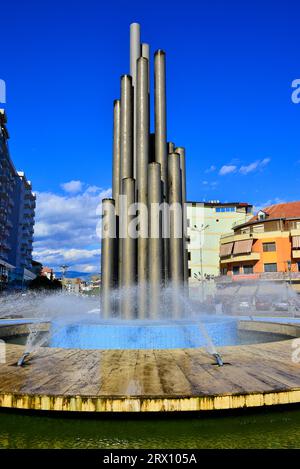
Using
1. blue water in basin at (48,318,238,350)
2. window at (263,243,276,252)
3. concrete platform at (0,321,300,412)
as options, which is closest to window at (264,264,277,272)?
window at (263,243,276,252)

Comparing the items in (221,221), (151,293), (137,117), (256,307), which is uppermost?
(221,221)

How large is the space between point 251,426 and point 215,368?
4.84ft

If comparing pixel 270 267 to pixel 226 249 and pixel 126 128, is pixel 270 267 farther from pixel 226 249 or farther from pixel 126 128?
pixel 126 128

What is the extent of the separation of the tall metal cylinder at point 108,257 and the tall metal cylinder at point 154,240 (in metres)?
1.47

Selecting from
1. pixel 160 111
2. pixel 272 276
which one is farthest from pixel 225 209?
pixel 160 111

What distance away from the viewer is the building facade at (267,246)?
1827 inches

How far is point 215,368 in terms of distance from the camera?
5996mm

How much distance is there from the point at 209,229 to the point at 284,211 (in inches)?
801

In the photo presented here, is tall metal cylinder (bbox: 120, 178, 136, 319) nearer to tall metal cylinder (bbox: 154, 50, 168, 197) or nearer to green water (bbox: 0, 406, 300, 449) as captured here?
tall metal cylinder (bbox: 154, 50, 168, 197)

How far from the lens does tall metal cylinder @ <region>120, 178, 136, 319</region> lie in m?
11.6

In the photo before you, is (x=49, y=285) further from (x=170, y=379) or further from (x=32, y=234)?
(x=170, y=379)

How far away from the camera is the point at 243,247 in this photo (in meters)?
49.8
